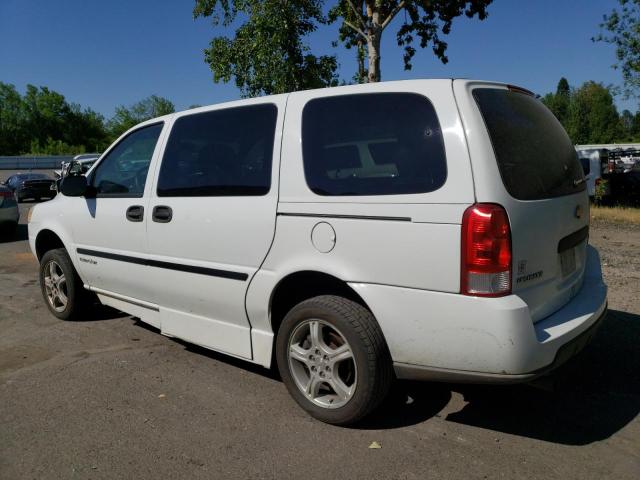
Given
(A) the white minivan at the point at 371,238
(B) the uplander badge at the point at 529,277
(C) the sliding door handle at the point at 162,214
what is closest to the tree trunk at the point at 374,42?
(A) the white minivan at the point at 371,238

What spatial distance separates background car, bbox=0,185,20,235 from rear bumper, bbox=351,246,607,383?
1144 centimetres

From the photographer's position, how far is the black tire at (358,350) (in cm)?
295

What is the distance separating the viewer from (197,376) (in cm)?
398

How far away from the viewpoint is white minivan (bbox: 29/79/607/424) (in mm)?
2666

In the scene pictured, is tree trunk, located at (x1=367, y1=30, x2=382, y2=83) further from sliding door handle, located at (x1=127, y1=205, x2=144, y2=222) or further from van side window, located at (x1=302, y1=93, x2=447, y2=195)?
van side window, located at (x1=302, y1=93, x2=447, y2=195)

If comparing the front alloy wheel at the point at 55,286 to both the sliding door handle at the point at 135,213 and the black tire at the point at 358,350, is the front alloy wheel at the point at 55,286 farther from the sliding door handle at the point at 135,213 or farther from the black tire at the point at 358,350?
the black tire at the point at 358,350

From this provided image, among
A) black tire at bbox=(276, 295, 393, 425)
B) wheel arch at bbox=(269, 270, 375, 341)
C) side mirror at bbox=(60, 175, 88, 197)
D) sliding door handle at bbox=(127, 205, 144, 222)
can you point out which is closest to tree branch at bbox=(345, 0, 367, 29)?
side mirror at bbox=(60, 175, 88, 197)

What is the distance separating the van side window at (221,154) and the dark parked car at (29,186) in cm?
2207

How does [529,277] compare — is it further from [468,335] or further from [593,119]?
[593,119]

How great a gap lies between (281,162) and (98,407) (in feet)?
6.37

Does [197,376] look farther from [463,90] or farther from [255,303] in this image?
[463,90]

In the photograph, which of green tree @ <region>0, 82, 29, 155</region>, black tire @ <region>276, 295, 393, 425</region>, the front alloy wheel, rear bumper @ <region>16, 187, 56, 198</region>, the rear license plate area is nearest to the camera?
black tire @ <region>276, 295, 393, 425</region>

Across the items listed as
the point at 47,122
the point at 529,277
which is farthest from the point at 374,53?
the point at 47,122

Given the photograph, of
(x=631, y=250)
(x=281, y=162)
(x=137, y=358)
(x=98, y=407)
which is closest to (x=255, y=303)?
(x=281, y=162)
